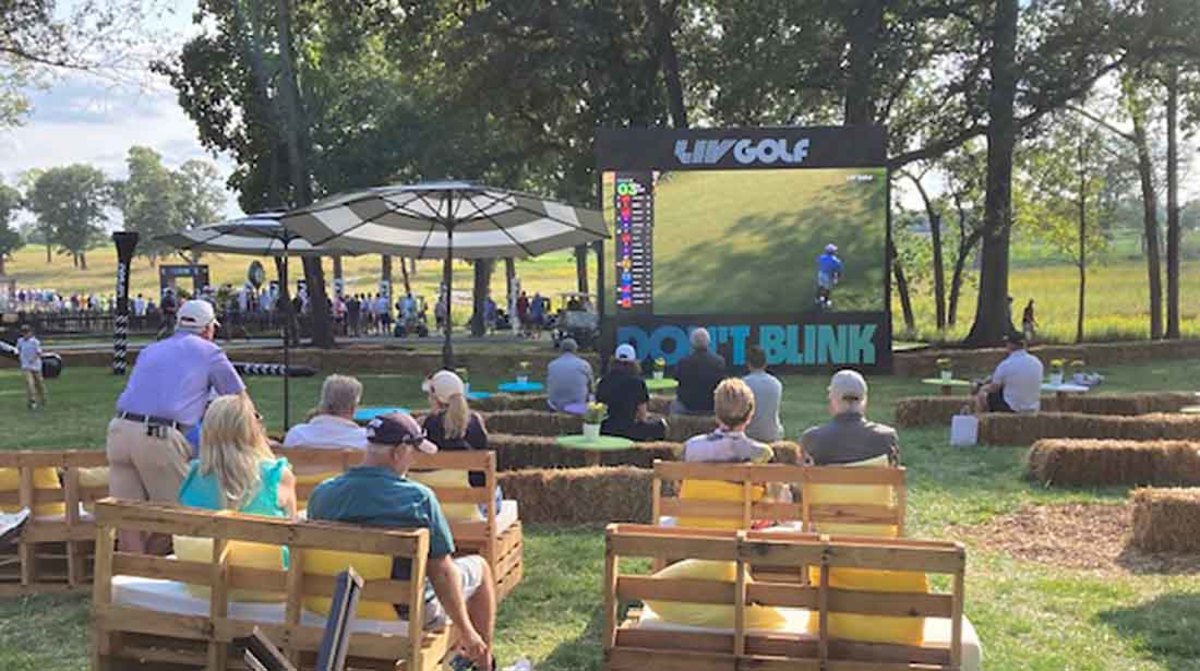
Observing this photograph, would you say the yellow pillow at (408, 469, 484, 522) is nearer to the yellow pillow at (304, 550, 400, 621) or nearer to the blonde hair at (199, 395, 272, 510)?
the blonde hair at (199, 395, 272, 510)

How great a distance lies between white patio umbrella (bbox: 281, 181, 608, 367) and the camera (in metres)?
10.4

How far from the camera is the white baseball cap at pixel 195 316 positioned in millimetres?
6004

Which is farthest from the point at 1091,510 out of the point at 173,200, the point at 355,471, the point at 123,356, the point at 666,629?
the point at 173,200

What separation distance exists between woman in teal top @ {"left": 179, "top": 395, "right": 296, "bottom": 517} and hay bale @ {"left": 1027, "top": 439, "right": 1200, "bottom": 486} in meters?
7.25

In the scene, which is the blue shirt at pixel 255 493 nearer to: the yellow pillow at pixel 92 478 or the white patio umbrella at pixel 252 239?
the yellow pillow at pixel 92 478

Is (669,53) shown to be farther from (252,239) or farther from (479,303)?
(252,239)

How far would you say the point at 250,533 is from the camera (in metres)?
3.74

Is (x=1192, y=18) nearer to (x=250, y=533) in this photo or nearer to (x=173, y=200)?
(x=250, y=533)

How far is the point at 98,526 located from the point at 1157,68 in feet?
90.7

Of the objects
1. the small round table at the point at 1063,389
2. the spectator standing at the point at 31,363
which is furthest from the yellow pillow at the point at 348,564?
the spectator standing at the point at 31,363

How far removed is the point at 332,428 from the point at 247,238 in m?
8.00

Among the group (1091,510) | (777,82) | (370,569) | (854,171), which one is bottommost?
(1091,510)

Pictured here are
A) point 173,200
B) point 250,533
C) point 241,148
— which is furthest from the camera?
point 173,200

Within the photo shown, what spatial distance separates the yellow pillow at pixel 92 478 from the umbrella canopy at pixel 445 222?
4.02m
